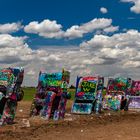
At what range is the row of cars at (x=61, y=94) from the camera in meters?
25.2

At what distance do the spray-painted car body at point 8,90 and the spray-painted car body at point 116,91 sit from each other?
59.6 ft

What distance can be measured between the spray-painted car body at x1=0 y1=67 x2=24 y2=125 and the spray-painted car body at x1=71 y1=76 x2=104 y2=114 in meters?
11.3

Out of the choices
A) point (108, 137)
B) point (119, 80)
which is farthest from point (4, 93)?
point (119, 80)

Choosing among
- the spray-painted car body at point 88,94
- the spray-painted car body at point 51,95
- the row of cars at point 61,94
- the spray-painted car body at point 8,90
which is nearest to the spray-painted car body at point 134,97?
the row of cars at point 61,94

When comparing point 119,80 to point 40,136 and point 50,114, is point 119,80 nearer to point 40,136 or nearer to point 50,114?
point 50,114

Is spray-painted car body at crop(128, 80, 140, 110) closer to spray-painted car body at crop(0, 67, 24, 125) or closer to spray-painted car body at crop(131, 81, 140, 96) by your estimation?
spray-painted car body at crop(131, 81, 140, 96)

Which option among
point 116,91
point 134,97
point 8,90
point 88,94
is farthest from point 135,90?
point 8,90

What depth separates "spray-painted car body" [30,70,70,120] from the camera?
2975 centimetres

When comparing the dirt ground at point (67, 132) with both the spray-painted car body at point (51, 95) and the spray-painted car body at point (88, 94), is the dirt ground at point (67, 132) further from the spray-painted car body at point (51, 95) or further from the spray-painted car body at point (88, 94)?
the spray-painted car body at point (88, 94)

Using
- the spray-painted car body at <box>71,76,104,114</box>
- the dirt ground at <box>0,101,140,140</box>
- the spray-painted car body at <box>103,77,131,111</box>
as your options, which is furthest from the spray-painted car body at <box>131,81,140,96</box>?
the dirt ground at <box>0,101,140,140</box>

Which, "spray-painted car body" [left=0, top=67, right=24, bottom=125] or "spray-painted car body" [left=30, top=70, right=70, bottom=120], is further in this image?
"spray-painted car body" [left=30, top=70, right=70, bottom=120]

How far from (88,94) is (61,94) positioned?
665 centimetres

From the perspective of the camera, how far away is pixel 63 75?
30469 millimetres

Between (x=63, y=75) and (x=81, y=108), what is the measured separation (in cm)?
642
